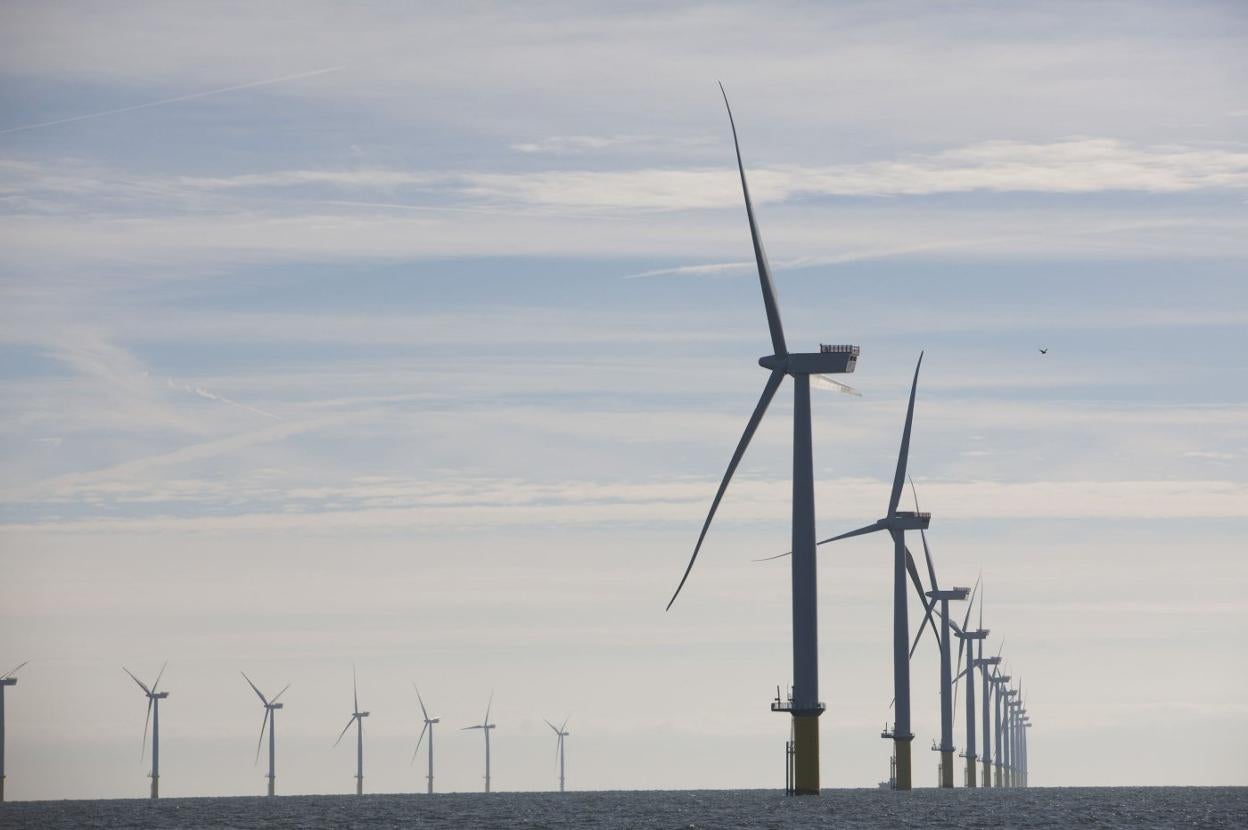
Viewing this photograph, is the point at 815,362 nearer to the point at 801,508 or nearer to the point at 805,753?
the point at 801,508

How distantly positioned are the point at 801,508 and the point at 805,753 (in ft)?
68.2

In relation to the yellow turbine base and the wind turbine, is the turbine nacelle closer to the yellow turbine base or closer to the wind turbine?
the wind turbine

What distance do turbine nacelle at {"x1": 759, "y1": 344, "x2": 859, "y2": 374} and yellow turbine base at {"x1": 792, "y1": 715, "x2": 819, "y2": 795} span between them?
2899 cm

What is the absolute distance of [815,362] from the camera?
6914 inches

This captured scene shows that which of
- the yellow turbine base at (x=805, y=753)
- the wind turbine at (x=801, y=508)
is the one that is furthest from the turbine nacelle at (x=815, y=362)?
the yellow turbine base at (x=805, y=753)

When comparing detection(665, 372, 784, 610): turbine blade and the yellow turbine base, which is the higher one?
detection(665, 372, 784, 610): turbine blade

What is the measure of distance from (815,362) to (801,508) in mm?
13413

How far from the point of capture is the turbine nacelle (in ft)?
576

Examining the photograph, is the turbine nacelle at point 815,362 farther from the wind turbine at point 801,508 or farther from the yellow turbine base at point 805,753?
the yellow turbine base at point 805,753

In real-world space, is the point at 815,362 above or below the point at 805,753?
above

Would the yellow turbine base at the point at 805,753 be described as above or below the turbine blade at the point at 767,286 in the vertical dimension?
below

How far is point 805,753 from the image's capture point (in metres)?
173

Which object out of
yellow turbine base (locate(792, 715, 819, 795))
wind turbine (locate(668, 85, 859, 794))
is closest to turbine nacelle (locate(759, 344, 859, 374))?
wind turbine (locate(668, 85, 859, 794))

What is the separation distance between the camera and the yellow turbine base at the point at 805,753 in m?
171
